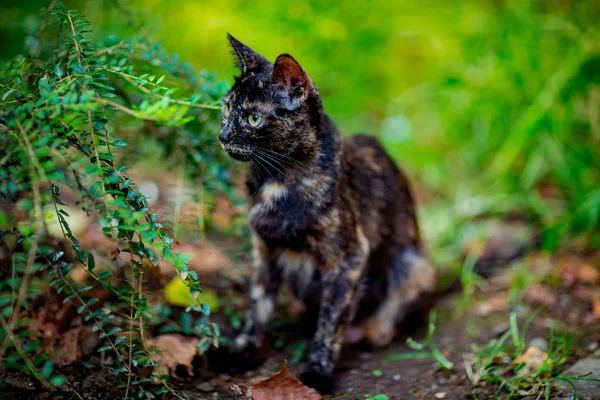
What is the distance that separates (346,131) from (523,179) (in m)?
1.78

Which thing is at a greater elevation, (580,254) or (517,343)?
(580,254)

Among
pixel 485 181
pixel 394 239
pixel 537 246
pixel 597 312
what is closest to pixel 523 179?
pixel 485 181

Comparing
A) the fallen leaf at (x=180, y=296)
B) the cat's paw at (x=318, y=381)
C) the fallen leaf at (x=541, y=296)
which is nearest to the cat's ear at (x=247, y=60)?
the fallen leaf at (x=180, y=296)

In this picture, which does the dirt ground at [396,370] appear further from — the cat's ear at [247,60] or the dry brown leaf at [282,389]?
the cat's ear at [247,60]

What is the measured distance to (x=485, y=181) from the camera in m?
4.48

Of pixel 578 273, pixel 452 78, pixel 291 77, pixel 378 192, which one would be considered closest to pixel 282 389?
pixel 378 192

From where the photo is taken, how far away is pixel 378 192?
3.18m

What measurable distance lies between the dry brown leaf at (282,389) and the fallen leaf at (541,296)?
6.01 ft

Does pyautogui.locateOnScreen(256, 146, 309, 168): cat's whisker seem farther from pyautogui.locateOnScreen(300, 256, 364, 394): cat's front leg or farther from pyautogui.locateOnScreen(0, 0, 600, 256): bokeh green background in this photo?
pyautogui.locateOnScreen(0, 0, 600, 256): bokeh green background

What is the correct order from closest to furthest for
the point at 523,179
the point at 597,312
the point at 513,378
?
1. the point at 513,378
2. the point at 597,312
3. the point at 523,179

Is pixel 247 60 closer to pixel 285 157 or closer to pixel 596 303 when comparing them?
pixel 285 157

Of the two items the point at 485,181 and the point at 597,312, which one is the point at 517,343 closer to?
the point at 597,312

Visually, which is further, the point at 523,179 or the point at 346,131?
the point at 346,131

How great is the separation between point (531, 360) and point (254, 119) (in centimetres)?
185
